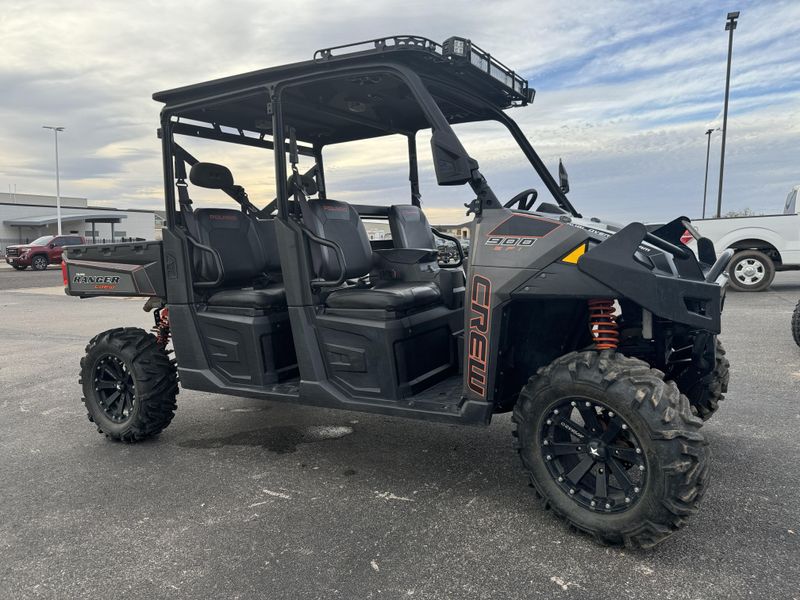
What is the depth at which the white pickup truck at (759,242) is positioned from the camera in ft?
37.2

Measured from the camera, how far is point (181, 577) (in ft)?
8.68

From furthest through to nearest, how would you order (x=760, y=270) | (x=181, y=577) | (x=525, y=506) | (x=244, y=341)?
(x=760, y=270)
(x=244, y=341)
(x=525, y=506)
(x=181, y=577)

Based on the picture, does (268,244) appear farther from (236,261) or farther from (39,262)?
(39,262)

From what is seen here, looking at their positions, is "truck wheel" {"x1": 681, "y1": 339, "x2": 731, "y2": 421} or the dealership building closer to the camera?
"truck wheel" {"x1": 681, "y1": 339, "x2": 731, "y2": 421}

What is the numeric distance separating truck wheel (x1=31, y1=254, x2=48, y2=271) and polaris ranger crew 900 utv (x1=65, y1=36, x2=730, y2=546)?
2697 cm

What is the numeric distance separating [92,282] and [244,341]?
5.02 feet

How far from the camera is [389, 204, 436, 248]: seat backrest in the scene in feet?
16.5

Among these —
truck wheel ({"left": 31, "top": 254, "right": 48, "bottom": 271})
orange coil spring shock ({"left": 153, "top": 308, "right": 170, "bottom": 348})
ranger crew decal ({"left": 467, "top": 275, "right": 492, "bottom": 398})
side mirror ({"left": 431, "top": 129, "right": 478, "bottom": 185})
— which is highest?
side mirror ({"left": 431, "top": 129, "right": 478, "bottom": 185})

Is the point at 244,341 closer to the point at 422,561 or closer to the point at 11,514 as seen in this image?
the point at 11,514

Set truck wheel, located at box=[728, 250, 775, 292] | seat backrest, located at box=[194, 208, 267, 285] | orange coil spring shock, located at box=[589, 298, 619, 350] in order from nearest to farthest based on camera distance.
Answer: orange coil spring shock, located at box=[589, 298, 619, 350], seat backrest, located at box=[194, 208, 267, 285], truck wheel, located at box=[728, 250, 775, 292]

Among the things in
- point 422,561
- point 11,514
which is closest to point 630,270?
point 422,561

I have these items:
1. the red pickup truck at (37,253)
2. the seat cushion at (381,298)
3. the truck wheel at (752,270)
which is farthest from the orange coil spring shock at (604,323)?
the red pickup truck at (37,253)

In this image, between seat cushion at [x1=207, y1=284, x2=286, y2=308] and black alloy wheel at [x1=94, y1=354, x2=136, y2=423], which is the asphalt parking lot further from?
seat cushion at [x1=207, y1=284, x2=286, y2=308]

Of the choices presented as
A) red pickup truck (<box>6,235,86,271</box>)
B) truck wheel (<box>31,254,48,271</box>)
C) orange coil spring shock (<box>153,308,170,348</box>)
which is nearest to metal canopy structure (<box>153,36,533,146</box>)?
orange coil spring shock (<box>153,308,170,348</box>)
